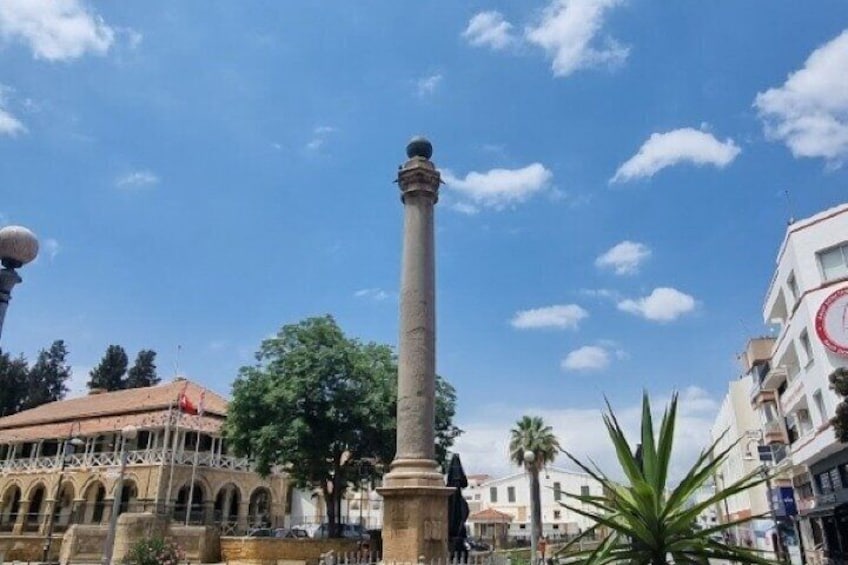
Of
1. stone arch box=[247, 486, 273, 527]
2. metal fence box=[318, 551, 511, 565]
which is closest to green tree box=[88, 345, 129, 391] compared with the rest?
stone arch box=[247, 486, 273, 527]

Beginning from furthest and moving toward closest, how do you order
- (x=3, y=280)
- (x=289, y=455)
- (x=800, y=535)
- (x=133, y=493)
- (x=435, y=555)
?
(x=133, y=493) → (x=800, y=535) → (x=289, y=455) → (x=435, y=555) → (x=3, y=280)

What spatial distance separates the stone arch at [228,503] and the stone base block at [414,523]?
24.1m

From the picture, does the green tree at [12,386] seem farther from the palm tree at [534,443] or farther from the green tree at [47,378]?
the palm tree at [534,443]

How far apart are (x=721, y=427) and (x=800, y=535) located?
49.0 ft

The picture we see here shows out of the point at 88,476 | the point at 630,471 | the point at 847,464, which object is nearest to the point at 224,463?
the point at 88,476

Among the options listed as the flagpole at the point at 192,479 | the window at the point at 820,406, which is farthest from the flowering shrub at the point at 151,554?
the window at the point at 820,406

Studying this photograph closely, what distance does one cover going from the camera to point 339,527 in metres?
27.8

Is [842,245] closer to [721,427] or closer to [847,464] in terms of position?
[847,464]

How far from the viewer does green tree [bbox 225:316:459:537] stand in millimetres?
25734

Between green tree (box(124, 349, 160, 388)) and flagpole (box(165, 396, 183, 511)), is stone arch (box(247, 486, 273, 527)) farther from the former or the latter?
green tree (box(124, 349, 160, 388))

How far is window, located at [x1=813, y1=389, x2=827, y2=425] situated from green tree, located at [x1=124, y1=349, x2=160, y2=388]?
57731 mm

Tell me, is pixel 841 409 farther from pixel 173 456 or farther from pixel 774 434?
pixel 173 456

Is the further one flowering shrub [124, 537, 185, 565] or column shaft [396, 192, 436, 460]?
flowering shrub [124, 537, 185, 565]

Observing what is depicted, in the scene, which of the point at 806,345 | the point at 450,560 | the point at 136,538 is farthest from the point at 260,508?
the point at 806,345
